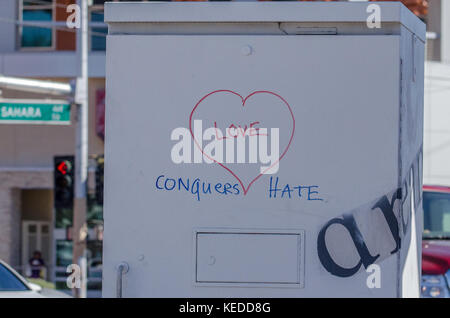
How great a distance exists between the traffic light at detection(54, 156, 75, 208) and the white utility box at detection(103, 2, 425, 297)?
47.2ft

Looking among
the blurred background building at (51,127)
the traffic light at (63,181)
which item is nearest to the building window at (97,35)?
the blurred background building at (51,127)

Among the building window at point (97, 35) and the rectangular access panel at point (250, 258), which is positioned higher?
the building window at point (97, 35)

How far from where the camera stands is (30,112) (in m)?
17.3

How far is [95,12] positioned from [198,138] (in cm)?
1909

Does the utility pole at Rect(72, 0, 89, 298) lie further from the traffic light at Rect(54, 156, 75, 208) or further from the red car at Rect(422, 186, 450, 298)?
the red car at Rect(422, 186, 450, 298)

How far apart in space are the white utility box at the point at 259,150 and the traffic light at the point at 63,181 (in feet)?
47.2

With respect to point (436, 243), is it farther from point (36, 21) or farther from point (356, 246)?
point (36, 21)

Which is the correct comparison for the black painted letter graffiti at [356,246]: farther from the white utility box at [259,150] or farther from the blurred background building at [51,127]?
the blurred background building at [51,127]

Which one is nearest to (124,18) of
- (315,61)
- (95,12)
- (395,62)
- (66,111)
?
(315,61)

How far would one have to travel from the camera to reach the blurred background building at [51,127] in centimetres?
2191

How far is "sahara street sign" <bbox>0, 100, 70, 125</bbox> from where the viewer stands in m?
17.2

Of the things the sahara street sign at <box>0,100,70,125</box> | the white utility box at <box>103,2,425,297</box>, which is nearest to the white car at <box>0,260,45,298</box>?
the sahara street sign at <box>0,100,70,125</box>

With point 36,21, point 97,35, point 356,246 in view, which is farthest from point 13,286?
point 97,35

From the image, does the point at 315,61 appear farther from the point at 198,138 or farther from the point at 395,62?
the point at 198,138
